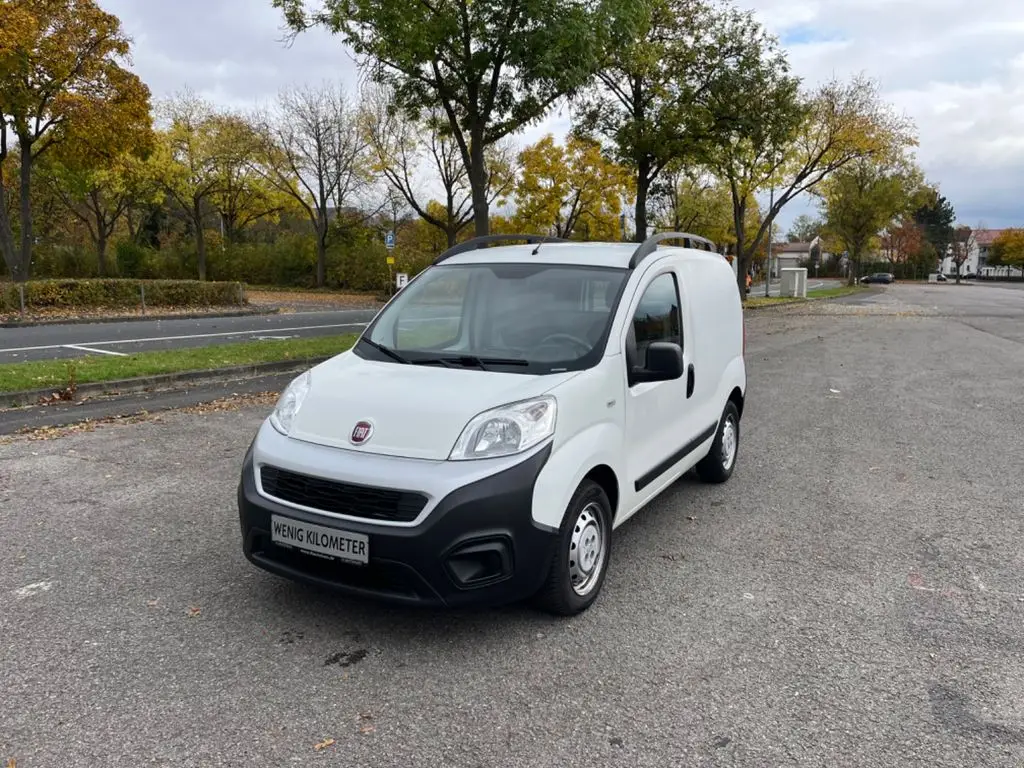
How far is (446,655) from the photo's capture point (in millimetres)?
3176

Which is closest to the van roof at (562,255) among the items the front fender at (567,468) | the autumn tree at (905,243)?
the front fender at (567,468)

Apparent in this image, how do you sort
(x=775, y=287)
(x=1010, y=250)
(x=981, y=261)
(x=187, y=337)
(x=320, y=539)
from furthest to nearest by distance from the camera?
(x=981, y=261) → (x=1010, y=250) → (x=775, y=287) → (x=187, y=337) → (x=320, y=539)

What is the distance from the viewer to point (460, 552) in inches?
119

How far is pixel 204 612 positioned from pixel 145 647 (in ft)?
1.17

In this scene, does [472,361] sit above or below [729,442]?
above

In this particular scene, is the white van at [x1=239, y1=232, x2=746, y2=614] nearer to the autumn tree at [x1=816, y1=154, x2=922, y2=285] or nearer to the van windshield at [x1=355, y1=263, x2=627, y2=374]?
the van windshield at [x1=355, y1=263, x2=627, y2=374]

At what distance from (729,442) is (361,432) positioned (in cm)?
356

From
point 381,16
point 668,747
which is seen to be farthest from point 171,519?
point 381,16

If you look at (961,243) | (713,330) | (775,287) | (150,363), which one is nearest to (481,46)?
(150,363)

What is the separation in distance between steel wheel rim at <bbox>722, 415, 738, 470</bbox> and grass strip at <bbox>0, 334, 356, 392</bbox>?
7298mm

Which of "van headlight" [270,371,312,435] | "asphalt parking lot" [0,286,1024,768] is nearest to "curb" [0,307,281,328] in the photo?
"asphalt parking lot" [0,286,1024,768]

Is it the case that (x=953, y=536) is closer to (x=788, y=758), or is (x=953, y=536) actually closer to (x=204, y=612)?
(x=788, y=758)

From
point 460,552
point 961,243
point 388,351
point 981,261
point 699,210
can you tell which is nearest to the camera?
point 460,552

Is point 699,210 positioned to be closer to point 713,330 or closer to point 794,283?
point 794,283
